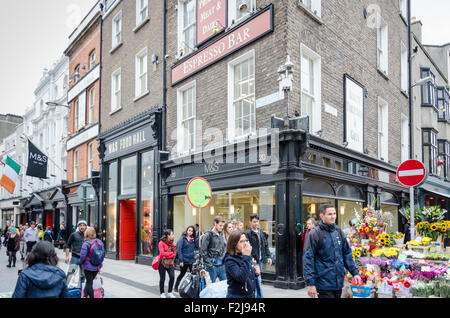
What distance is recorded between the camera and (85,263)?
25.9 feet

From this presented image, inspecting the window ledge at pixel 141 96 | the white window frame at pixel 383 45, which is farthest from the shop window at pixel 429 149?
the window ledge at pixel 141 96

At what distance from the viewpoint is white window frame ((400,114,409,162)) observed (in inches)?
699

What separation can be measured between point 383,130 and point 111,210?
1268 centimetres

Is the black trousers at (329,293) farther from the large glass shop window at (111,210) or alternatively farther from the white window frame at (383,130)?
the large glass shop window at (111,210)

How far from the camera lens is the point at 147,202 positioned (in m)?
16.6

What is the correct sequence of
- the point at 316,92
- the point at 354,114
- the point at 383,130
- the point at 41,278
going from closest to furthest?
the point at 41,278
the point at 316,92
the point at 354,114
the point at 383,130

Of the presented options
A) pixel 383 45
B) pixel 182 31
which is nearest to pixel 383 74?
pixel 383 45

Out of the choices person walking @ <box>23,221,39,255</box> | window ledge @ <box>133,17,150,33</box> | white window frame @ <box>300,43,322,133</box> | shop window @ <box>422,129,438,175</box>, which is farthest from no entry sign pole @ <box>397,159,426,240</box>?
person walking @ <box>23,221,39,255</box>

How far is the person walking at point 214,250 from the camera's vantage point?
337 inches

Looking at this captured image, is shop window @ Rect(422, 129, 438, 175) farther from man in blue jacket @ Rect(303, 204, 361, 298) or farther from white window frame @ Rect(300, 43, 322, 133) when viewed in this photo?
man in blue jacket @ Rect(303, 204, 361, 298)

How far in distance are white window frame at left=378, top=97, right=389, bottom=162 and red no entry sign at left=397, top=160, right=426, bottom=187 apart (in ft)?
20.1

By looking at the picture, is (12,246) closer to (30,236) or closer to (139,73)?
(30,236)
